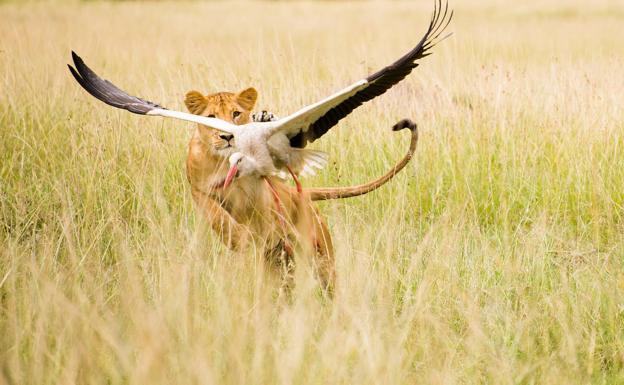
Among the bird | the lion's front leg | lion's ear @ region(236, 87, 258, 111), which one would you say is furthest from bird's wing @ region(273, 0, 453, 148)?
lion's ear @ region(236, 87, 258, 111)

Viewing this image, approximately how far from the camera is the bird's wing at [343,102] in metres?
3.42

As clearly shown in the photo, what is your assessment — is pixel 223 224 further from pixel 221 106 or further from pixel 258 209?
pixel 221 106

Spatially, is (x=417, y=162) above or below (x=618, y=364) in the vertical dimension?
above

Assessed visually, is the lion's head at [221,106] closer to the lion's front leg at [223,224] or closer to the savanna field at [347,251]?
the lion's front leg at [223,224]

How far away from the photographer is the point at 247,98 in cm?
426

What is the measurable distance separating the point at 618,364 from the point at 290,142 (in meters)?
1.65

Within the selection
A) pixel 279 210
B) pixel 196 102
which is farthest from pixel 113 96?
pixel 279 210

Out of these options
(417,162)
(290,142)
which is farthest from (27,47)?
(290,142)

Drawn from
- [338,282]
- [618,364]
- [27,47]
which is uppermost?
[27,47]

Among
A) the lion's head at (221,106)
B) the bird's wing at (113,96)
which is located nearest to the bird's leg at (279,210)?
the lion's head at (221,106)

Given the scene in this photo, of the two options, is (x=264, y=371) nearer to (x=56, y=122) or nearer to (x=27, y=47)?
(x=56, y=122)

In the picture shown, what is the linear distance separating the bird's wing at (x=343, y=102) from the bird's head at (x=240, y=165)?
178 millimetres

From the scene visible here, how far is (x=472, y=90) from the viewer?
275 inches

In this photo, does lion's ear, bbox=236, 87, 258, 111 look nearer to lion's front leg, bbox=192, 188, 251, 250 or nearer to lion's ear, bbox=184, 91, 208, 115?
lion's ear, bbox=184, 91, 208, 115
